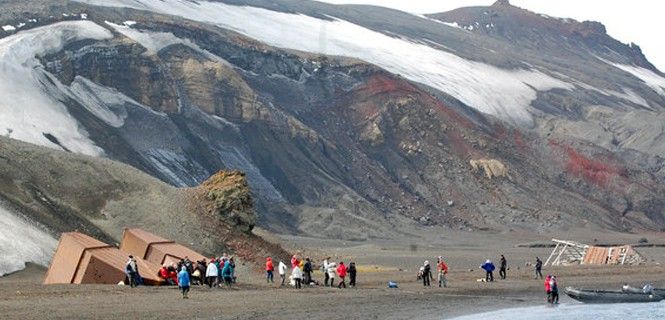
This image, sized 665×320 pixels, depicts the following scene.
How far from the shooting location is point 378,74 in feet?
447

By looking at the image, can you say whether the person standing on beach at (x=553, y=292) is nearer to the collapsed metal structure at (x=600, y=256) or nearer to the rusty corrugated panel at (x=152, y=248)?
the rusty corrugated panel at (x=152, y=248)

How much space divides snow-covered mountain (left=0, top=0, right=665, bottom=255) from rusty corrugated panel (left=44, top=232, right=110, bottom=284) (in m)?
40.3

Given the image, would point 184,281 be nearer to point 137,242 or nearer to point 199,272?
point 199,272

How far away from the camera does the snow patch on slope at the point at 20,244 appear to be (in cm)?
4138

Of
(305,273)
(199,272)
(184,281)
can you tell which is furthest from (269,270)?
(184,281)

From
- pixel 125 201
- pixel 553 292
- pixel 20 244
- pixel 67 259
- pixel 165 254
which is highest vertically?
pixel 125 201

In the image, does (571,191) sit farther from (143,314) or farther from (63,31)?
(143,314)

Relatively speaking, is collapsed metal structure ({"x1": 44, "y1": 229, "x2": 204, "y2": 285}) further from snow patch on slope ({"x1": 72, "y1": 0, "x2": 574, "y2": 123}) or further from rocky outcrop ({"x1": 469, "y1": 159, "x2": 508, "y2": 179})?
snow patch on slope ({"x1": 72, "y1": 0, "x2": 574, "y2": 123})

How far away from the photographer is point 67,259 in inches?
1550

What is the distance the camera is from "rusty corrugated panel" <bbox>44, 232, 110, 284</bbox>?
39.1 m

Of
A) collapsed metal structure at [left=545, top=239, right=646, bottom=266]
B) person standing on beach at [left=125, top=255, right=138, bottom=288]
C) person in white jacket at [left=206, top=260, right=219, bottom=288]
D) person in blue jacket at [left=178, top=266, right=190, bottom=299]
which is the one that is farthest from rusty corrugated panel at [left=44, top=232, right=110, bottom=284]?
collapsed metal structure at [left=545, top=239, right=646, bottom=266]

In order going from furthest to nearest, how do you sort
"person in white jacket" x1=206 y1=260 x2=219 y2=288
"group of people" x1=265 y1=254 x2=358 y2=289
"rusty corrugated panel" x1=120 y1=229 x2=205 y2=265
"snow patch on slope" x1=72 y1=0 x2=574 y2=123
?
"snow patch on slope" x1=72 y1=0 x2=574 y2=123 → "rusty corrugated panel" x1=120 y1=229 x2=205 y2=265 → "group of people" x1=265 y1=254 x2=358 y2=289 → "person in white jacket" x1=206 y1=260 x2=219 y2=288

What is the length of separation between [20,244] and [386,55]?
144383 mm

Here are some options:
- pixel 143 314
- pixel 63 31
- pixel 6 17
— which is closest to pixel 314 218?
pixel 63 31
